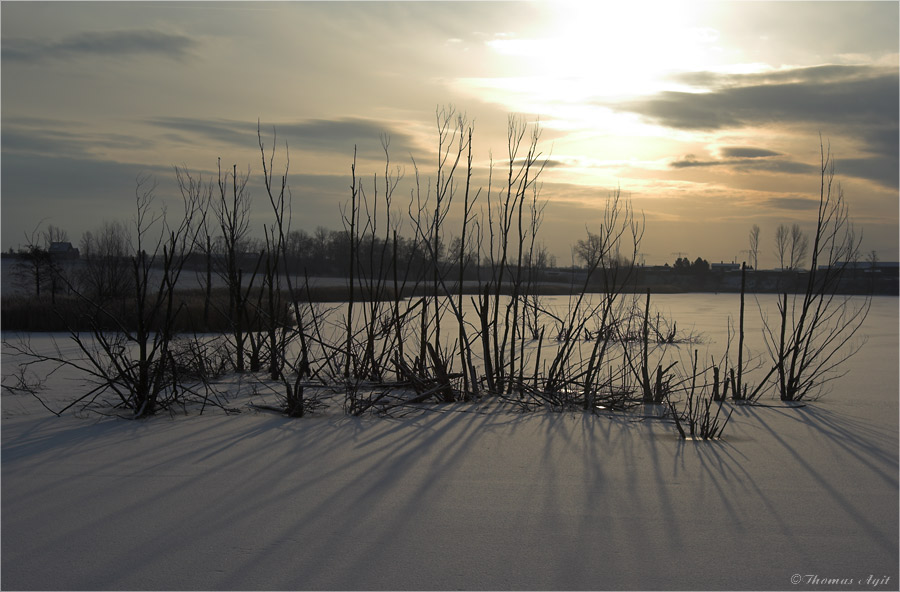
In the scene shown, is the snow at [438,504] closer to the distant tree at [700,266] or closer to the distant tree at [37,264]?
the distant tree at [37,264]

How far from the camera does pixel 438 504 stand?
3172 mm

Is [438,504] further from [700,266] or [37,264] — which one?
[700,266]

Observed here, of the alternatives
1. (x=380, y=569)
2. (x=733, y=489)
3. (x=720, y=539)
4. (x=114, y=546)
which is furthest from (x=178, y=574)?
(x=733, y=489)

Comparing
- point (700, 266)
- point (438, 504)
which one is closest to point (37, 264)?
point (438, 504)

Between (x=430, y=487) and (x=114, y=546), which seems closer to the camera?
(x=114, y=546)

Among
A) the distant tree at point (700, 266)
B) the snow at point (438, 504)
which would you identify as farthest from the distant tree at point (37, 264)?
the distant tree at point (700, 266)

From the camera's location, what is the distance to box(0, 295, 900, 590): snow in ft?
8.21

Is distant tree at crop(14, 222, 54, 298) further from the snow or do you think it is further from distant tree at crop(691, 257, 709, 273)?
distant tree at crop(691, 257, 709, 273)

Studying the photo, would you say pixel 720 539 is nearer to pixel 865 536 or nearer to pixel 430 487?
pixel 865 536

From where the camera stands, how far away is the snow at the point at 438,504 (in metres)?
2.50

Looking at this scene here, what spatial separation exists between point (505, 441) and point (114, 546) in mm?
2437

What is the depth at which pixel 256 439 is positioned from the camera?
4336 millimetres

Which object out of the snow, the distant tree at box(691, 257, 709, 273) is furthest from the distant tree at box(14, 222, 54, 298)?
the distant tree at box(691, 257, 709, 273)

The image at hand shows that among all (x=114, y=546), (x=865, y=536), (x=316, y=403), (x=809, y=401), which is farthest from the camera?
(x=809, y=401)
